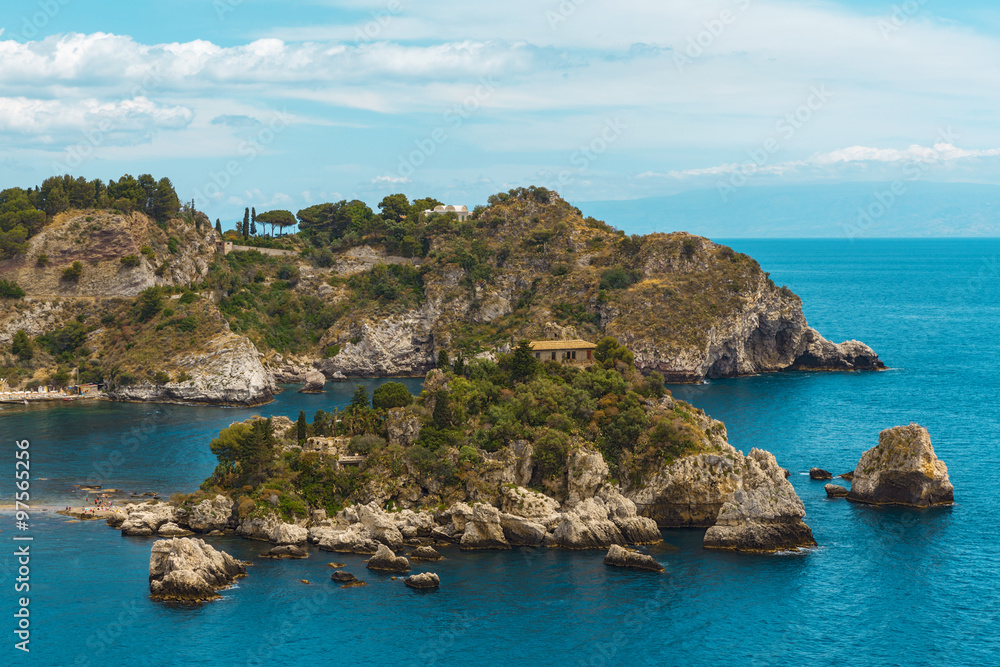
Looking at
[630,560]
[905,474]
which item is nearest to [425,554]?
[630,560]

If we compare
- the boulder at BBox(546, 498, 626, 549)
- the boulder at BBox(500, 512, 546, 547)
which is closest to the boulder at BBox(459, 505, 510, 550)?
the boulder at BBox(500, 512, 546, 547)

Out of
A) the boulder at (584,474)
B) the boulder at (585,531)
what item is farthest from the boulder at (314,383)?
the boulder at (585,531)

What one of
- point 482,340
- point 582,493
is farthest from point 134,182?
point 582,493

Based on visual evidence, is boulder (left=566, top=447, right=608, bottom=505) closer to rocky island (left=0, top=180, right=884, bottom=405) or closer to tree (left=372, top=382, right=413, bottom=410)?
tree (left=372, top=382, right=413, bottom=410)

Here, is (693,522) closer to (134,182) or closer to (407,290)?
(407,290)

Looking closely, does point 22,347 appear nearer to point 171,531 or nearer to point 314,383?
point 314,383

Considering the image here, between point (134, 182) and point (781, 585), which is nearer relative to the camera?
point (781, 585)
